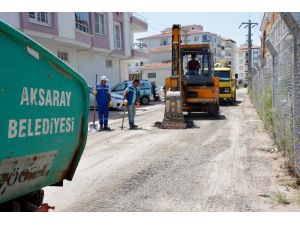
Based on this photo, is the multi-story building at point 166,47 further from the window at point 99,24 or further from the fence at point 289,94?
the fence at point 289,94

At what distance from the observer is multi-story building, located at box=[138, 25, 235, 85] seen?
191 feet

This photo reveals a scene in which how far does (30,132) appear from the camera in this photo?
2.94m

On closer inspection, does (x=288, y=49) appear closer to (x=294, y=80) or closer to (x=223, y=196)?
(x=294, y=80)

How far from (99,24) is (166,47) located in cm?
4381

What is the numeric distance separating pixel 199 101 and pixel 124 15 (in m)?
16.8

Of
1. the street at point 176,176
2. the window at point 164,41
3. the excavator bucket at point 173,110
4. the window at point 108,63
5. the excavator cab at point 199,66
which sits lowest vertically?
the street at point 176,176

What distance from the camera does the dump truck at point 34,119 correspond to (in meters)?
2.70

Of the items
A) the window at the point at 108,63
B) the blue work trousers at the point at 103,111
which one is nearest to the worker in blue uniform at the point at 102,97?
the blue work trousers at the point at 103,111

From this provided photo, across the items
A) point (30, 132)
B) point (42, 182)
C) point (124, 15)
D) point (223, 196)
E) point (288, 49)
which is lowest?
point (223, 196)

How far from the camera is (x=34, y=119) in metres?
2.98

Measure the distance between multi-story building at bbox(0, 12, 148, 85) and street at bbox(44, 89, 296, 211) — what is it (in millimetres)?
9301

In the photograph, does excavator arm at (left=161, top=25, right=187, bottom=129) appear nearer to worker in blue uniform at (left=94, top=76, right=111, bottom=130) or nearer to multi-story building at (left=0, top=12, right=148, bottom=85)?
worker in blue uniform at (left=94, top=76, right=111, bottom=130)

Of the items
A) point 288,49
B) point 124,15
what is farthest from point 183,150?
point 124,15

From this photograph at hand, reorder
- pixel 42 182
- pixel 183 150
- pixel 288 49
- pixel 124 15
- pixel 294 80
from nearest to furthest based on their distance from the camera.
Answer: pixel 42 182 < pixel 294 80 < pixel 288 49 < pixel 183 150 < pixel 124 15
